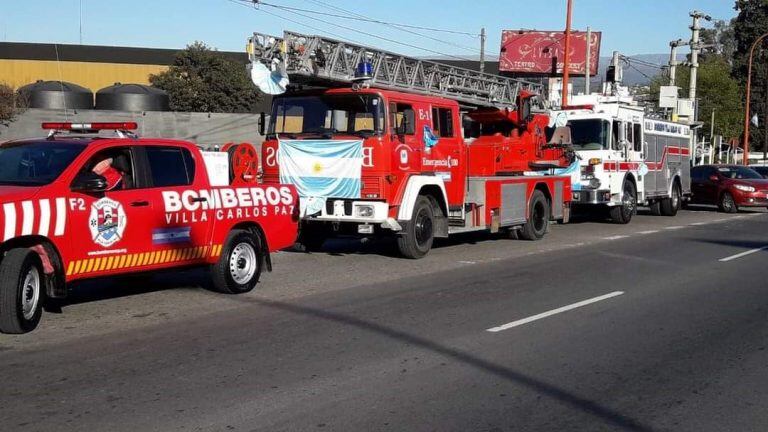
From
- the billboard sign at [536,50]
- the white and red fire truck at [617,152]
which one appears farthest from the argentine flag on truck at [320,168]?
the billboard sign at [536,50]

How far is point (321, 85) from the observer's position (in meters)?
13.8

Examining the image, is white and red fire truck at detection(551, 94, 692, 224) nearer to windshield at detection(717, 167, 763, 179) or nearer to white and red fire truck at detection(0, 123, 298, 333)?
windshield at detection(717, 167, 763, 179)

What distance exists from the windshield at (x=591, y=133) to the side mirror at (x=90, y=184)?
14946 millimetres

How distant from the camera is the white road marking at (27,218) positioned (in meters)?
7.73

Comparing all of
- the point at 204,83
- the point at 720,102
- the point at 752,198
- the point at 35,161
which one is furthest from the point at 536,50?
the point at 35,161

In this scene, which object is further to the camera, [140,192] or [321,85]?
[321,85]

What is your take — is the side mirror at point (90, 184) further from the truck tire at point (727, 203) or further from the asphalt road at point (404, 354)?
the truck tire at point (727, 203)

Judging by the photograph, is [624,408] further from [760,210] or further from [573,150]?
[760,210]

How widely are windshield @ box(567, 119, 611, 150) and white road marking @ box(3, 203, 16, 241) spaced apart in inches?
625

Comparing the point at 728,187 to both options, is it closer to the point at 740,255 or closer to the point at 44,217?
the point at 740,255

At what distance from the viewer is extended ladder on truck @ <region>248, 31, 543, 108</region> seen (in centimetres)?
1298

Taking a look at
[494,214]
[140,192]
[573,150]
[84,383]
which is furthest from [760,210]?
[84,383]

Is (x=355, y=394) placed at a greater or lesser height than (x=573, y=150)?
lesser

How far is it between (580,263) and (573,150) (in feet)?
22.2
